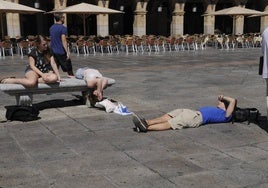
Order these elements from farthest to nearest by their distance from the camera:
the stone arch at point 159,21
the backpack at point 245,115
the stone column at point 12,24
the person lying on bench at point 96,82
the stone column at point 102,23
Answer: the stone arch at point 159,21 → the stone column at point 102,23 → the stone column at point 12,24 → the person lying on bench at point 96,82 → the backpack at point 245,115

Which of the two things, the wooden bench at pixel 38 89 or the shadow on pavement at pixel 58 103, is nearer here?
the wooden bench at pixel 38 89

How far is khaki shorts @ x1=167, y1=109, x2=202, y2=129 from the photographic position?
6.02 metres

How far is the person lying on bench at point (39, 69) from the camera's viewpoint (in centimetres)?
687

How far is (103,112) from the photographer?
722cm

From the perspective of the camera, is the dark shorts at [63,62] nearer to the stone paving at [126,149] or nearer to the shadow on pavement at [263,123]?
the stone paving at [126,149]

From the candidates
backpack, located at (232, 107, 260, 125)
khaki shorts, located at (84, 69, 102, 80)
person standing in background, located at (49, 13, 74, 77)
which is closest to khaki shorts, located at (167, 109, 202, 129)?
backpack, located at (232, 107, 260, 125)

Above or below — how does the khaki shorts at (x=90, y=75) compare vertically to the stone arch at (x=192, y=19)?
below

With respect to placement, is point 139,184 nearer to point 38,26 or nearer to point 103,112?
point 103,112

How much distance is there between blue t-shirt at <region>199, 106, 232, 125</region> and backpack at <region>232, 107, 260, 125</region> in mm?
101

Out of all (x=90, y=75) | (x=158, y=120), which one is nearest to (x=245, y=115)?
(x=158, y=120)

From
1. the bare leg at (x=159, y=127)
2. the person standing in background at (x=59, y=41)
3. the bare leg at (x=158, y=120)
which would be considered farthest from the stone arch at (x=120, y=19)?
the bare leg at (x=159, y=127)

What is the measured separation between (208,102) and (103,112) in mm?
2122

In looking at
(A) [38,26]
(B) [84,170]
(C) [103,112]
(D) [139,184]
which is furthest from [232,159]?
(A) [38,26]

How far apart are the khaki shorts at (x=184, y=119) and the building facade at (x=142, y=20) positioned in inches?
796
